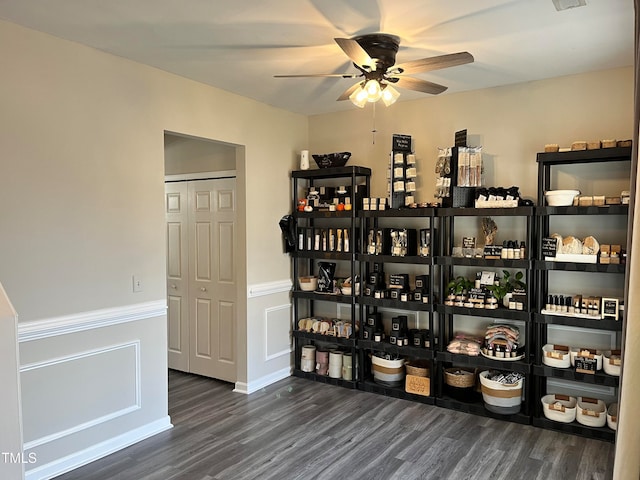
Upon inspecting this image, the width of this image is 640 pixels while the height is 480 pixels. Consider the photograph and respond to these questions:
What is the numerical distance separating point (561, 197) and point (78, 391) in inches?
141

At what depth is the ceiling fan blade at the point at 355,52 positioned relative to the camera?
7.98 ft

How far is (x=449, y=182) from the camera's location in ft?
13.3

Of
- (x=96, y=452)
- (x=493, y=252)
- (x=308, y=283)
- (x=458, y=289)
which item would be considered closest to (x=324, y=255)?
(x=308, y=283)

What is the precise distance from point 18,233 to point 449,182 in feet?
10.3

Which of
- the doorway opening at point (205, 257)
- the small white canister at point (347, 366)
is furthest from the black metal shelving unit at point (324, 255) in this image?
the doorway opening at point (205, 257)

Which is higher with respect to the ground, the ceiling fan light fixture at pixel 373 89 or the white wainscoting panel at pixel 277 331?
the ceiling fan light fixture at pixel 373 89

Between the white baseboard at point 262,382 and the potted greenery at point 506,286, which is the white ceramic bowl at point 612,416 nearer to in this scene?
the potted greenery at point 506,286

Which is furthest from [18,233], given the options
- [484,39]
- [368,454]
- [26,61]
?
[484,39]

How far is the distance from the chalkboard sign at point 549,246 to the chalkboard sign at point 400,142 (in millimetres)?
1439

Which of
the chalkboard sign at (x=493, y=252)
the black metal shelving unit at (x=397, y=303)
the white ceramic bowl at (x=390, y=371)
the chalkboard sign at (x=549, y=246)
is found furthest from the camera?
the white ceramic bowl at (x=390, y=371)

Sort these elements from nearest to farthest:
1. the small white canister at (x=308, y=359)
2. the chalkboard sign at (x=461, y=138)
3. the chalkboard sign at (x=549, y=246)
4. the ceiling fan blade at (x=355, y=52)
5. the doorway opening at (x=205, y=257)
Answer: the ceiling fan blade at (x=355, y=52) < the chalkboard sign at (x=549, y=246) < the chalkboard sign at (x=461, y=138) < the doorway opening at (x=205, y=257) < the small white canister at (x=308, y=359)

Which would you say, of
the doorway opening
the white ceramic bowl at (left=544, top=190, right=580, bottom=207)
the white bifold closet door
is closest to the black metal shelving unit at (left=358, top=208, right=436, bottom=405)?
the white ceramic bowl at (left=544, top=190, right=580, bottom=207)

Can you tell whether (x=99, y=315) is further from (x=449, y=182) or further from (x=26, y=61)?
(x=449, y=182)

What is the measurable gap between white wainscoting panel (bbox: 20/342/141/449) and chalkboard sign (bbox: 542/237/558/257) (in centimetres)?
308
